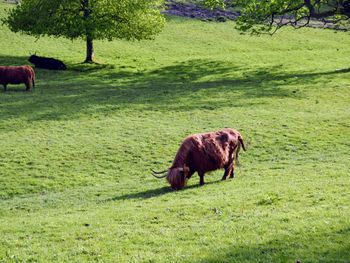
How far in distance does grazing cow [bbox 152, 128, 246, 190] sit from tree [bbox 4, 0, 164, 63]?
1100 inches

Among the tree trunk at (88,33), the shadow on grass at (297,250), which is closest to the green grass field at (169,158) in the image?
the shadow on grass at (297,250)

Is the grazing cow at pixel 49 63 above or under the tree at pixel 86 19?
under

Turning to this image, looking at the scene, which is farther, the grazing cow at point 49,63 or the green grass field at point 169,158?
the grazing cow at point 49,63

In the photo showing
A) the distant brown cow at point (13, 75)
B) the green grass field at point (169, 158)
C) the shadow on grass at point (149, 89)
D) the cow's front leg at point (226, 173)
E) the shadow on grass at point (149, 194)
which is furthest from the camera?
the distant brown cow at point (13, 75)

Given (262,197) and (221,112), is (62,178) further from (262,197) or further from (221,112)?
(221,112)

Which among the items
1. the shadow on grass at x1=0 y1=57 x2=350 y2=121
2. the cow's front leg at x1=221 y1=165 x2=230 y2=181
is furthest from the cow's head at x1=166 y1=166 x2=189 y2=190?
the shadow on grass at x1=0 y1=57 x2=350 y2=121

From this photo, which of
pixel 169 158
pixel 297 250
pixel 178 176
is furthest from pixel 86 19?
pixel 297 250

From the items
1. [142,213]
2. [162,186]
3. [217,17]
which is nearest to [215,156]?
[162,186]

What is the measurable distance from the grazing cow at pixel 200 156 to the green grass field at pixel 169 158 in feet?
1.90

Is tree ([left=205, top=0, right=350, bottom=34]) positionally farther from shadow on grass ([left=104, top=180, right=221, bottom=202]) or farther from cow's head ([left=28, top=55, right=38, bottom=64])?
shadow on grass ([left=104, top=180, right=221, bottom=202])

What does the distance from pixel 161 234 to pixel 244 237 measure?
1924 millimetres

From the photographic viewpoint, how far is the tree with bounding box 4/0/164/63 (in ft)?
148

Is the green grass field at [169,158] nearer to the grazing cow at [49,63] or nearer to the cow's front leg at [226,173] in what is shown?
the cow's front leg at [226,173]

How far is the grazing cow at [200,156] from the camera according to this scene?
696 inches
